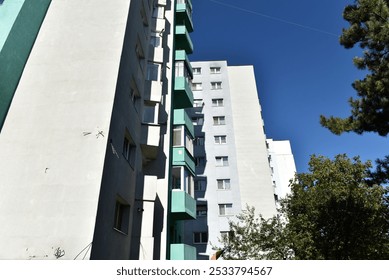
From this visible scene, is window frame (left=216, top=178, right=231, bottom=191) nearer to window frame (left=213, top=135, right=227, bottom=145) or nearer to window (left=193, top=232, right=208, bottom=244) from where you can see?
window frame (left=213, top=135, right=227, bottom=145)

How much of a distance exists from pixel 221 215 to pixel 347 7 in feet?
67.2

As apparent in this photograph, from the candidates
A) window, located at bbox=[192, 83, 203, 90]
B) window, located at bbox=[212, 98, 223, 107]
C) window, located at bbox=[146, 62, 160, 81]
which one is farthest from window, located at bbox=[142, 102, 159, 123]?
window, located at bbox=[192, 83, 203, 90]

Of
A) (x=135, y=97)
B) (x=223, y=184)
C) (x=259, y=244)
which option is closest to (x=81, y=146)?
Result: (x=135, y=97)

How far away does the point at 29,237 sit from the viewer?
7266 mm

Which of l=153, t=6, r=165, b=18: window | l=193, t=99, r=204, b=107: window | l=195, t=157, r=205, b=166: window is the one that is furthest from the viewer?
l=193, t=99, r=204, b=107: window

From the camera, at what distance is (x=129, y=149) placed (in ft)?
39.2

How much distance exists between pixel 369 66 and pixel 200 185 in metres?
20.3

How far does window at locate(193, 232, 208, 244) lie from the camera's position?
25047 millimetres

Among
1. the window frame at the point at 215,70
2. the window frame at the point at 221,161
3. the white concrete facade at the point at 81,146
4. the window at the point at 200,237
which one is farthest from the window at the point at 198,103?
the white concrete facade at the point at 81,146

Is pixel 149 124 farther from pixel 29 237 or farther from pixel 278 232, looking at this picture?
pixel 278 232

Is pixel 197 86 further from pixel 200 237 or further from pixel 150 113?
pixel 150 113

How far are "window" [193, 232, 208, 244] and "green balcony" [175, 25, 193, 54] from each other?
17.0 metres

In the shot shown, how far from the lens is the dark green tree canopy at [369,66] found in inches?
372
